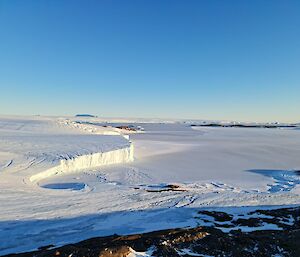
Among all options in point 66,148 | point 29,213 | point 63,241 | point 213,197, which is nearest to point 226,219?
point 213,197

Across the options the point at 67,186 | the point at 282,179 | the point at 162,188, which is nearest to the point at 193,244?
the point at 162,188

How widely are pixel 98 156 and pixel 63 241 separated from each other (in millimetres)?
8119

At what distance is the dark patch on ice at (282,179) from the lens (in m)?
10.8

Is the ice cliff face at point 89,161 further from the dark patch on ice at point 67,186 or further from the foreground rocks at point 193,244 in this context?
the foreground rocks at point 193,244

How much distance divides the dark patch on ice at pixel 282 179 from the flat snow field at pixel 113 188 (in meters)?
0.04

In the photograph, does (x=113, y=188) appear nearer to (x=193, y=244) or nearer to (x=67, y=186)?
(x=67, y=186)

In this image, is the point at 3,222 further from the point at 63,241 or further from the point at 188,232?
the point at 188,232

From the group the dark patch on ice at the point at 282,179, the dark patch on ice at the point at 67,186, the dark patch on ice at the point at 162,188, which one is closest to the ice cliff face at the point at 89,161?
the dark patch on ice at the point at 67,186

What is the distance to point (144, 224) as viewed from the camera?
6.74m

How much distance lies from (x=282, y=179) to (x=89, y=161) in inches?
297

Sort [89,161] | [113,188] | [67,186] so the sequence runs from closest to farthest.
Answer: [113,188], [67,186], [89,161]

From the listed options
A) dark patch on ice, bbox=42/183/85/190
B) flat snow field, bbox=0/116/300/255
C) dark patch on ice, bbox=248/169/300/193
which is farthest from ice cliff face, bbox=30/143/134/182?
dark patch on ice, bbox=248/169/300/193

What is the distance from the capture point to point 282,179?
12.2m

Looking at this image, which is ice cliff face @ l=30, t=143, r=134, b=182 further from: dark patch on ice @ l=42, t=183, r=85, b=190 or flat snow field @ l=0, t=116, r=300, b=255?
dark patch on ice @ l=42, t=183, r=85, b=190
